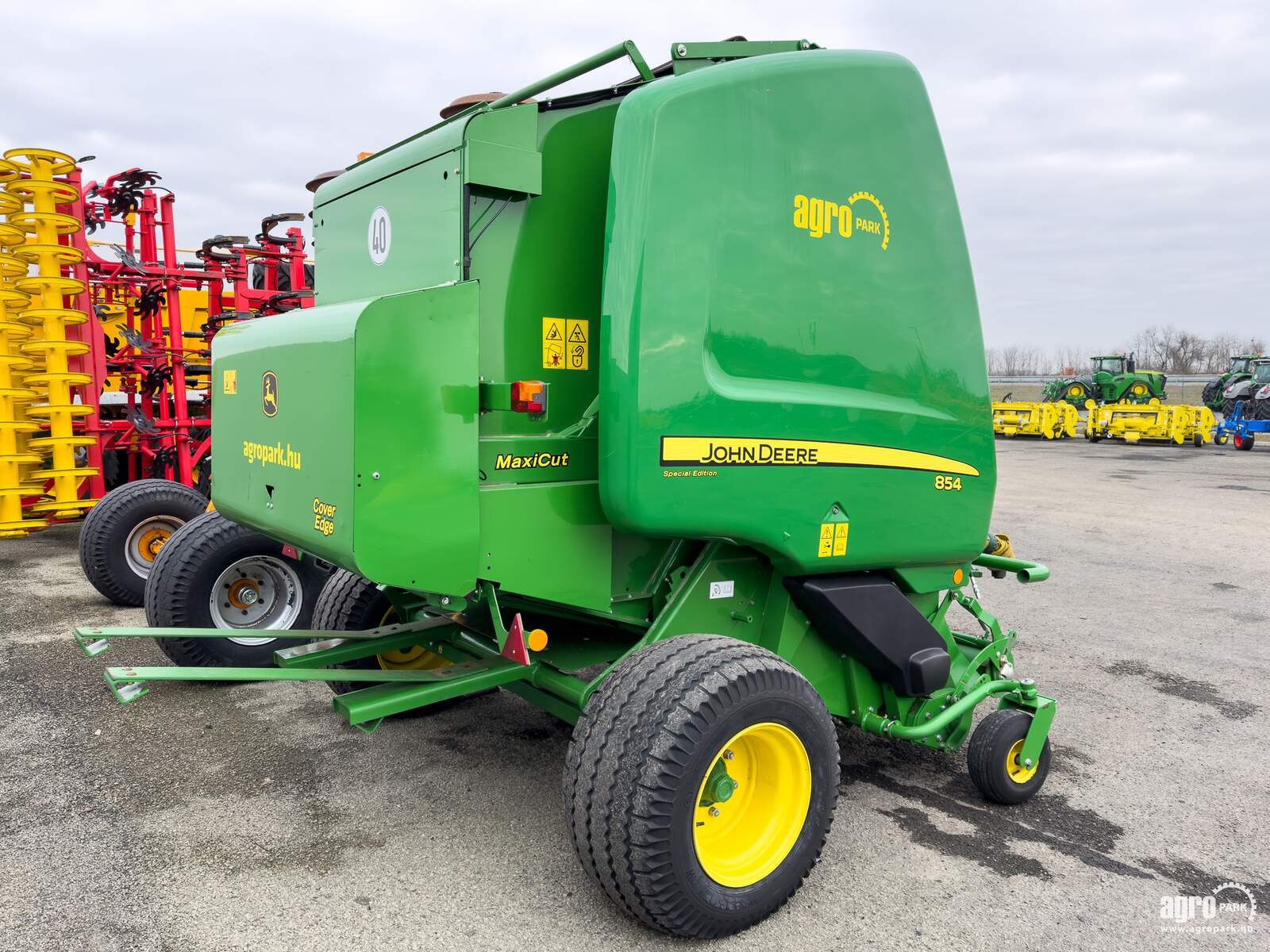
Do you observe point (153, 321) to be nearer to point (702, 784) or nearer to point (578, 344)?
point (578, 344)

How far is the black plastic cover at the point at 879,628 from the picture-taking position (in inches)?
124

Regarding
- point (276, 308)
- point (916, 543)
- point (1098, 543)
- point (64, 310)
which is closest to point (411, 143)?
point (916, 543)

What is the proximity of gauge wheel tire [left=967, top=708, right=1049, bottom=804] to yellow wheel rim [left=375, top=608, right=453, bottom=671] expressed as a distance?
2232 millimetres

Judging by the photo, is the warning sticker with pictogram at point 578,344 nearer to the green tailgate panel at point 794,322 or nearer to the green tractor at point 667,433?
the green tractor at point 667,433

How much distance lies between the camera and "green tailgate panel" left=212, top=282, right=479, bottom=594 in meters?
2.45

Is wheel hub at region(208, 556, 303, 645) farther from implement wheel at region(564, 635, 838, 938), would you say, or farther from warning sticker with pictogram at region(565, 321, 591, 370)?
implement wheel at region(564, 635, 838, 938)

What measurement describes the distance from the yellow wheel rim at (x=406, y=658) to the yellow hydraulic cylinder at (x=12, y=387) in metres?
4.44

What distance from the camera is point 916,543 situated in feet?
10.8

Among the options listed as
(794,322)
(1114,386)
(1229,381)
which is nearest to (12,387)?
(794,322)

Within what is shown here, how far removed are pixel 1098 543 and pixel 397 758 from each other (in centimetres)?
808

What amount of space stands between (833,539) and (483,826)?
1592 millimetres

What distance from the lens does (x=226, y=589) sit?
15.0 ft

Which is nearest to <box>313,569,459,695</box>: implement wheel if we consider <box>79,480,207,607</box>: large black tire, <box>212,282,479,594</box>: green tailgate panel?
<box>212,282,479,594</box>: green tailgate panel

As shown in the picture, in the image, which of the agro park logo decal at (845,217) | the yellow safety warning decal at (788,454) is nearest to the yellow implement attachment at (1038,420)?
the yellow safety warning decal at (788,454)
